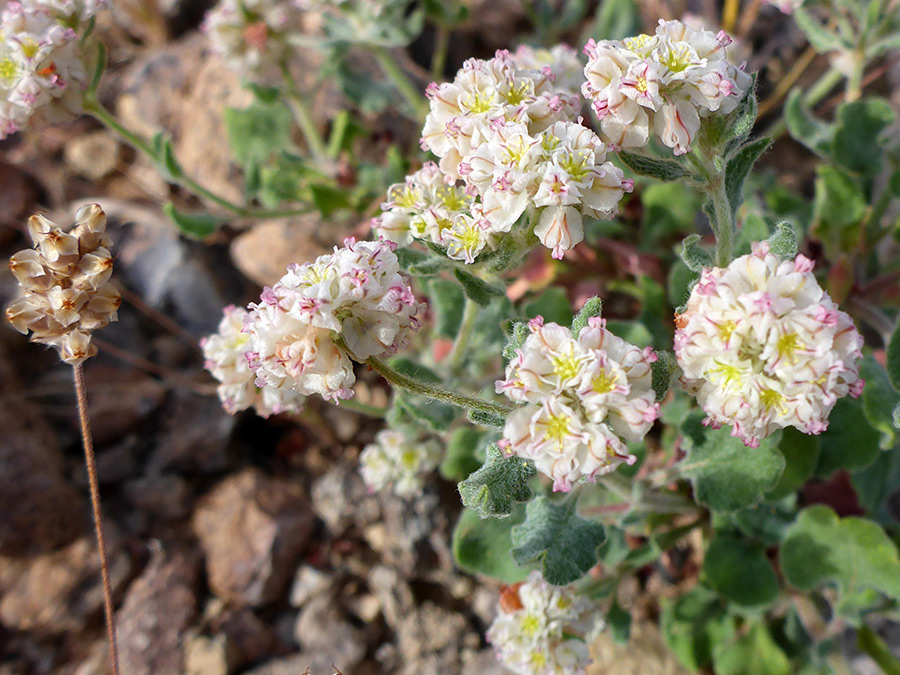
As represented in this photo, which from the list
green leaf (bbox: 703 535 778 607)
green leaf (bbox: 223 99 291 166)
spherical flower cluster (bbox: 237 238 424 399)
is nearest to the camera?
spherical flower cluster (bbox: 237 238 424 399)

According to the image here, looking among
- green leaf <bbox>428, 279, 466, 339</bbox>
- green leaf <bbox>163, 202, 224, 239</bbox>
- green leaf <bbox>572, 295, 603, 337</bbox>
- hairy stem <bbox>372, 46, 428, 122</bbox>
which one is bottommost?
green leaf <bbox>163, 202, 224, 239</bbox>

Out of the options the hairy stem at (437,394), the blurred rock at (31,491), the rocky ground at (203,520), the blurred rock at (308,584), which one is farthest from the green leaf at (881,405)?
the blurred rock at (31,491)

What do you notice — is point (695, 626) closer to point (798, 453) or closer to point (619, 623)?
point (619, 623)

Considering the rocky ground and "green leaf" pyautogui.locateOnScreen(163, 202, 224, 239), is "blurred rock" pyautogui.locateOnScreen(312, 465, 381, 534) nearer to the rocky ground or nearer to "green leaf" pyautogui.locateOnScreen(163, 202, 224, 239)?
the rocky ground

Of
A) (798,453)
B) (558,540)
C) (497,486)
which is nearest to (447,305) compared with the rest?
(558,540)

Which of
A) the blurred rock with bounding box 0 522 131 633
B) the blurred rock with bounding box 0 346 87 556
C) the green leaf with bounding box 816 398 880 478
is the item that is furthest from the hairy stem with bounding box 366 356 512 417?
the blurred rock with bounding box 0 346 87 556

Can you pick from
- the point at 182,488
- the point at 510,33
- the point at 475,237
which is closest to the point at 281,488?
the point at 182,488
